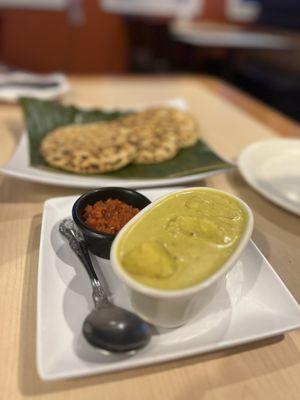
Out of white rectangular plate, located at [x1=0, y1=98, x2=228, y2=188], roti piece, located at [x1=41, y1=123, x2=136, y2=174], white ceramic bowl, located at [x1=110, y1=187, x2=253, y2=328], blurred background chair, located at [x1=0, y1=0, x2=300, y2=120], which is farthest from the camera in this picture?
blurred background chair, located at [x1=0, y1=0, x2=300, y2=120]

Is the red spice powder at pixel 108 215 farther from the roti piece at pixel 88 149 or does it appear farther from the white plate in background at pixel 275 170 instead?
the white plate in background at pixel 275 170

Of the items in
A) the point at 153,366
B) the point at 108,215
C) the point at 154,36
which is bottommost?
the point at 154,36

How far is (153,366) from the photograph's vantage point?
2.64 feet

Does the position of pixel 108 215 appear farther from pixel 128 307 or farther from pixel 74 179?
pixel 74 179

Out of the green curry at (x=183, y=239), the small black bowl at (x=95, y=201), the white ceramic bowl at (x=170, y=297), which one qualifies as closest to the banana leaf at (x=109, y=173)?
the small black bowl at (x=95, y=201)

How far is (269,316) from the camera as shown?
2.89 feet

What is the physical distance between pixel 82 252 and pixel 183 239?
0.31 m

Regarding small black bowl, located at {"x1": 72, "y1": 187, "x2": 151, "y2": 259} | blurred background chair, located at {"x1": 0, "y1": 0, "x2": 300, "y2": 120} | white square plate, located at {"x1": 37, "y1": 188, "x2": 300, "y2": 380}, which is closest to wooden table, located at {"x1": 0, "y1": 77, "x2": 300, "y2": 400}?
white square plate, located at {"x1": 37, "y1": 188, "x2": 300, "y2": 380}

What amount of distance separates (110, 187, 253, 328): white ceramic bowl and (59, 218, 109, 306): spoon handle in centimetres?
10

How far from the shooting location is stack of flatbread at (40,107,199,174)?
1.50 m

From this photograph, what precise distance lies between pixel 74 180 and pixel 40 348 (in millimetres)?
747

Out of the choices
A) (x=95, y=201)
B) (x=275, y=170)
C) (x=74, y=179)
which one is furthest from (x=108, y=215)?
(x=275, y=170)

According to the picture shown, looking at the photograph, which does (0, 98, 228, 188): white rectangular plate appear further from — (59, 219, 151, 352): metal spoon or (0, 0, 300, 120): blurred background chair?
(0, 0, 300, 120): blurred background chair

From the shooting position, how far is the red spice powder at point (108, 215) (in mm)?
1047
